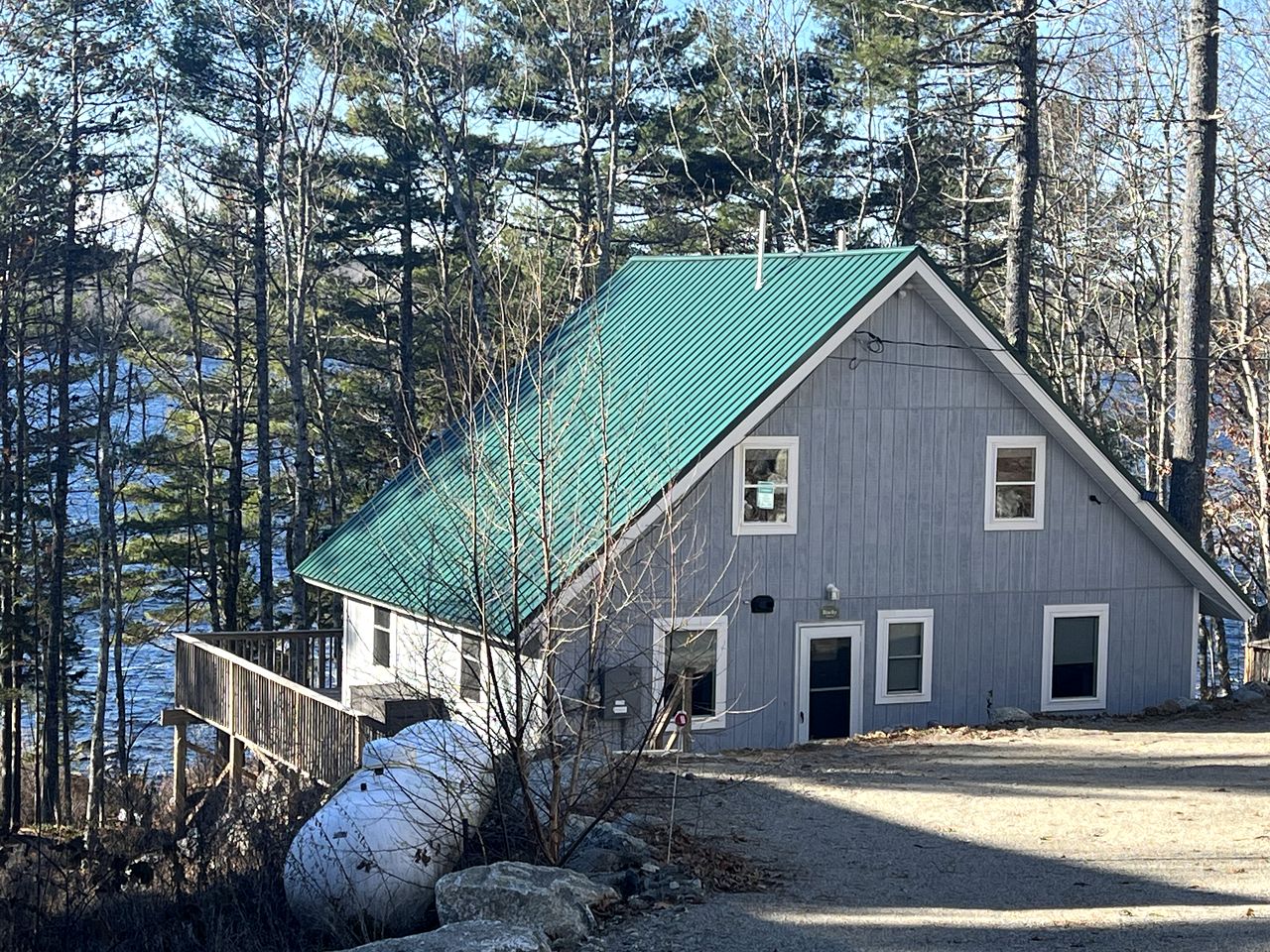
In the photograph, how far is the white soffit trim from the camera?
2009cm

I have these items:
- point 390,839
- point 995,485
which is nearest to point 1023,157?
point 995,485

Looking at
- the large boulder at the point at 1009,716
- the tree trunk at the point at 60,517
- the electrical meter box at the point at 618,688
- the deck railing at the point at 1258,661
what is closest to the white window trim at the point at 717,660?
the electrical meter box at the point at 618,688

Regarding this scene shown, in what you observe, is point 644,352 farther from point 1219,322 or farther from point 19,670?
point 19,670

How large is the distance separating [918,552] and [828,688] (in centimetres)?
235

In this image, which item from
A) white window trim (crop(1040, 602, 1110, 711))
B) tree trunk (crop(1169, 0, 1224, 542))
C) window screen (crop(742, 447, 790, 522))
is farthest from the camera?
tree trunk (crop(1169, 0, 1224, 542))

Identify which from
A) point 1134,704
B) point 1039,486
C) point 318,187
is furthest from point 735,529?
point 318,187

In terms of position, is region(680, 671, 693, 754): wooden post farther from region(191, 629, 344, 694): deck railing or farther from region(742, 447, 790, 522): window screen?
region(191, 629, 344, 694): deck railing

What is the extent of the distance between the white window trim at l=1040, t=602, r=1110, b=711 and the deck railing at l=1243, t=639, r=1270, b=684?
4.32 meters

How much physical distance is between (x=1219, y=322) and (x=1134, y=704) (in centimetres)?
1353

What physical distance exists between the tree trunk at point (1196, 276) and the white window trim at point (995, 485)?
3.55m

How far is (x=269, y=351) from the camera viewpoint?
39250 millimetres

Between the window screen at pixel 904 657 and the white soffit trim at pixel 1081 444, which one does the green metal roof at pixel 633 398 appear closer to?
the white soffit trim at pixel 1081 444

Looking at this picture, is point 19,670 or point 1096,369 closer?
point 19,670

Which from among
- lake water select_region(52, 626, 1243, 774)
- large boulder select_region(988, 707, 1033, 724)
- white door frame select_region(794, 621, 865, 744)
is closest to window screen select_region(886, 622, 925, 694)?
white door frame select_region(794, 621, 865, 744)
